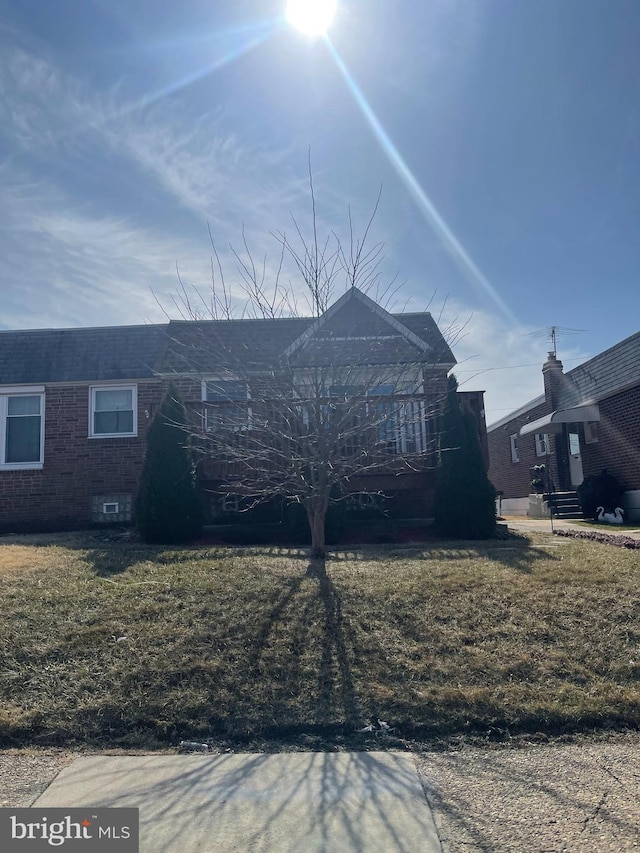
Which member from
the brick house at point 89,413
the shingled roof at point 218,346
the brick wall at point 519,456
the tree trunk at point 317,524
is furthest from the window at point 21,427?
the brick wall at point 519,456

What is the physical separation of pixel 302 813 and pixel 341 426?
4.88 metres

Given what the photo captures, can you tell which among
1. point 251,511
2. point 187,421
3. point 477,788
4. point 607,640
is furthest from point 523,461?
point 477,788

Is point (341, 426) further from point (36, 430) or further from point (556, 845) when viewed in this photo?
point (36, 430)

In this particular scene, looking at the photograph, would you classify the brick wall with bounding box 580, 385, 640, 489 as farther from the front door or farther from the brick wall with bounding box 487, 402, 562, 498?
the brick wall with bounding box 487, 402, 562, 498

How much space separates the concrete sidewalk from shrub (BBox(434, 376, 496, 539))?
21.0 feet

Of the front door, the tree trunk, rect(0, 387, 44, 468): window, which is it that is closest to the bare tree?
the tree trunk

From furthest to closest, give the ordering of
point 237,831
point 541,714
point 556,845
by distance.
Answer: point 541,714, point 237,831, point 556,845

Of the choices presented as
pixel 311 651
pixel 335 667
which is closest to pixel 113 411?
pixel 311 651

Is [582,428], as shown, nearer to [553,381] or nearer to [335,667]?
[553,381]

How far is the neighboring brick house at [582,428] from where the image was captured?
51.9 feet

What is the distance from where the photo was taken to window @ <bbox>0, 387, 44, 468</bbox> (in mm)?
13977

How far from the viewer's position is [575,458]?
64.6 ft

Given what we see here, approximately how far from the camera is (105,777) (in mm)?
3812

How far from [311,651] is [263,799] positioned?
5.90 ft
